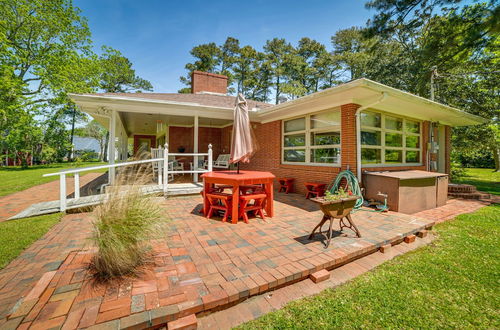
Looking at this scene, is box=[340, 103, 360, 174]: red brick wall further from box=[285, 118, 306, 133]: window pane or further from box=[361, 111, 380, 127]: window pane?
box=[285, 118, 306, 133]: window pane

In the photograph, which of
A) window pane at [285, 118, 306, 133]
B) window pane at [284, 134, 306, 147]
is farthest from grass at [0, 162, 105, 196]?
window pane at [285, 118, 306, 133]

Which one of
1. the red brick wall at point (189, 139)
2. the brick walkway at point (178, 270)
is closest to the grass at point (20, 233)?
the brick walkway at point (178, 270)

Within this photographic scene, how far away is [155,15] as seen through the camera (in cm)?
909

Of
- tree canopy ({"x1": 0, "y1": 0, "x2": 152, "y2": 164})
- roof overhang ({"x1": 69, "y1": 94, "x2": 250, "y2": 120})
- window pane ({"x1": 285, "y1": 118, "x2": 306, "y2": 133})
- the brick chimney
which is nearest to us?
roof overhang ({"x1": 69, "y1": 94, "x2": 250, "y2": 120})

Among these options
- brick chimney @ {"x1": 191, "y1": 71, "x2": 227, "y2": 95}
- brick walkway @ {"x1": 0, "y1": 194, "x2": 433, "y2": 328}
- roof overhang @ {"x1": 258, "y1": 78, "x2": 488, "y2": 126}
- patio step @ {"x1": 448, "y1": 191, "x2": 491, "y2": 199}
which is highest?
brick chimney @ {"x1": 191, "y1": 71, "x2": 227, "y2": 95}

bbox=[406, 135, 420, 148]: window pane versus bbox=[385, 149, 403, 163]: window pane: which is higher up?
bbox=[406, 135, 420, 148]: window pane

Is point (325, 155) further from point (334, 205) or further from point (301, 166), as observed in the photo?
point (334, 205)

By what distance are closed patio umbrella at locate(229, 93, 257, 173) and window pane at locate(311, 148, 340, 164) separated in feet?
8.91

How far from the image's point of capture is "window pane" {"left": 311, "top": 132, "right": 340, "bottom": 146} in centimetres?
602

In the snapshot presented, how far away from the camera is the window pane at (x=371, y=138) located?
19.2ft

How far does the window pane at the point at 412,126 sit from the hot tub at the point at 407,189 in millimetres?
2166

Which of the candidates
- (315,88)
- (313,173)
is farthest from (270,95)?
(313,173)

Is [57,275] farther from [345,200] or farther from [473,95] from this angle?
[473,95]

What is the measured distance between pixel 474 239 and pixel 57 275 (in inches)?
247
